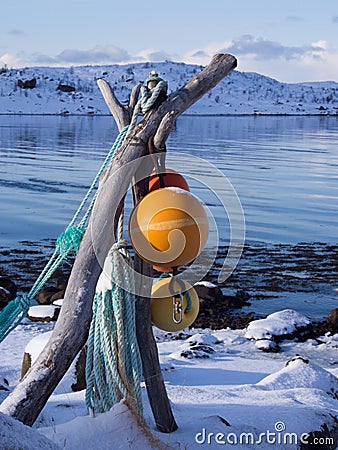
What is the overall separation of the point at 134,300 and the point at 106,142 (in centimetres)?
3528

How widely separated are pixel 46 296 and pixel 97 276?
6700 millimetres

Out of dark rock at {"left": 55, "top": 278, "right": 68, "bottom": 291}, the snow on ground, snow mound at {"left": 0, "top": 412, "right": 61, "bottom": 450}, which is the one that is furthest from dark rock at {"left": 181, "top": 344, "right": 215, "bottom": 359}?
snow mound at {"left": 0, "top": 412, "right": 61, "bottom": 450}

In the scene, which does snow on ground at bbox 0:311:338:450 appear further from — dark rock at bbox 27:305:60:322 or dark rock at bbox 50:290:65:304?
dark rock at bbox 50:290:65:304

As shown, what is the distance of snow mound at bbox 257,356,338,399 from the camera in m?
6.05

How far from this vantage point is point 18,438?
289 cm

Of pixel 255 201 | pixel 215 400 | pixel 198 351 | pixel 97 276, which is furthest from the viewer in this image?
pixel 255 201

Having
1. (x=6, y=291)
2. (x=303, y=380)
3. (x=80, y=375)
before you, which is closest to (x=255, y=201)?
(x=6, y=291)

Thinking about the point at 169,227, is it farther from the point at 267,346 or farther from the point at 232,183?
the point at 232,183

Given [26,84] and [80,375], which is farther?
[26,84]

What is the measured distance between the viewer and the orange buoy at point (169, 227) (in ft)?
12.0

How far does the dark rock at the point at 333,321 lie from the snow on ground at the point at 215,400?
0.47 meters

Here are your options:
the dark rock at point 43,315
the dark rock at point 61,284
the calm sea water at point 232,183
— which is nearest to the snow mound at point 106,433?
the calm sea water at point 232,183

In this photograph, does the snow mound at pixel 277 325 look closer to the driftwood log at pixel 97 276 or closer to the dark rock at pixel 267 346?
the dark rock at pixel 267 346

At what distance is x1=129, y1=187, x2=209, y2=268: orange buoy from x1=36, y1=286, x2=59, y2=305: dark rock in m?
6.77
